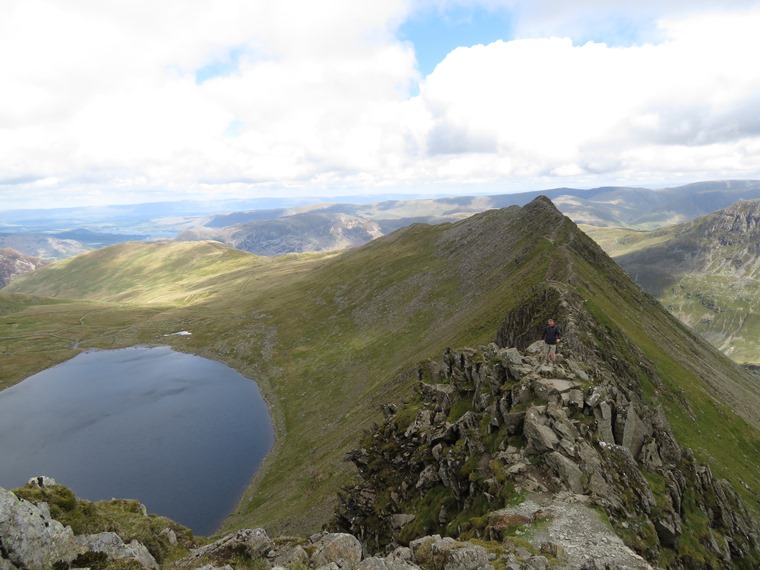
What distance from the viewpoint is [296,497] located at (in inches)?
2689

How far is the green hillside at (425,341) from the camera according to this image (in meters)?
63.6

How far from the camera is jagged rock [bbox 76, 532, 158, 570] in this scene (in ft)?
65.6

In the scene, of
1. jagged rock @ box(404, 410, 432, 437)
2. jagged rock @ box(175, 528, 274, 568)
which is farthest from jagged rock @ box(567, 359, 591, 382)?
jagged rock @ box(175, 528, 274, 568)

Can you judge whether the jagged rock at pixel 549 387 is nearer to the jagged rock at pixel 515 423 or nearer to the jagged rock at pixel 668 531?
the jagged rock at pixel 515 423

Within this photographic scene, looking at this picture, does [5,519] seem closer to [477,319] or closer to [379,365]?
[477,319]

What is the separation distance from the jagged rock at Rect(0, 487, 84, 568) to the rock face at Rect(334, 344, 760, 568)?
22.1 m

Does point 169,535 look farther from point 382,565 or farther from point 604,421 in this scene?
point 604,421

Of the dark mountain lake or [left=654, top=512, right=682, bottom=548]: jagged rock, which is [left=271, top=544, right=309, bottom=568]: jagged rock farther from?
the dark mountain lake

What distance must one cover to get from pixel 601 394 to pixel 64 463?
114 m

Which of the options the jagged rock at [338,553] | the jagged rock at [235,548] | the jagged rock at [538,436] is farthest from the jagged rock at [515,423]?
the jagged rock at [235,548]

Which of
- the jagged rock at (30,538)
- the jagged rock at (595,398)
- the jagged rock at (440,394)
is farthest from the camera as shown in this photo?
the jagged rock at (440,394)

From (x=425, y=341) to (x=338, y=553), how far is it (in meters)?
93.4

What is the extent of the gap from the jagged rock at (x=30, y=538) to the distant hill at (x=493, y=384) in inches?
878

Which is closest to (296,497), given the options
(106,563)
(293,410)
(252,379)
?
(293,410)
